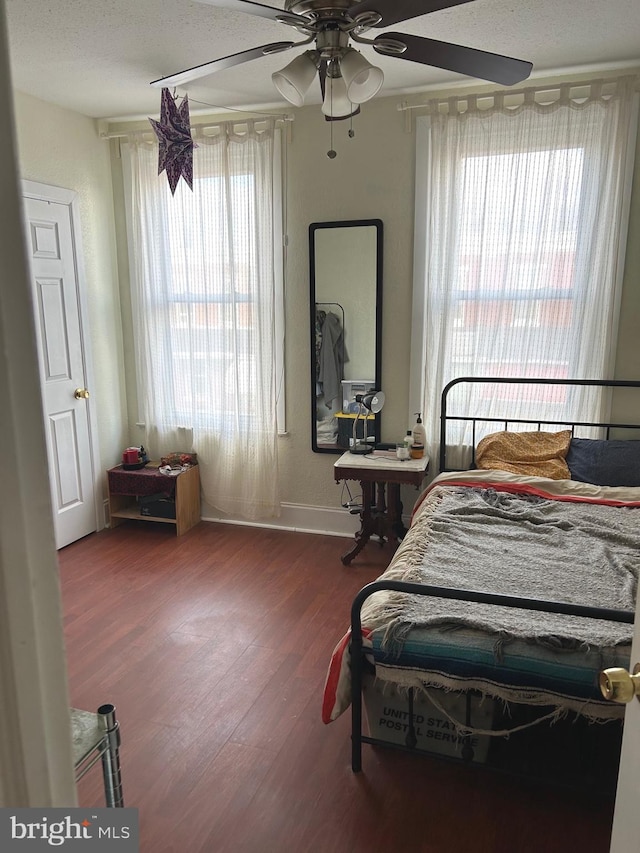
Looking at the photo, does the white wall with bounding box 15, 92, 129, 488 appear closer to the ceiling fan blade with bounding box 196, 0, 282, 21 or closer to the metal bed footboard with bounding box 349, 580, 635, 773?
the ceiling fan blade with bounding box 196, 0, 282, 21

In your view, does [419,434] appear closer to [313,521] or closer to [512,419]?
[512,419]

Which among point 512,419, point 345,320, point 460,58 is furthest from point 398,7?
point 512,419

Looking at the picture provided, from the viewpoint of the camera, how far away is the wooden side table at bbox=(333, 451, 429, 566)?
3.36 meters

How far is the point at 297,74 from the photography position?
6.04 ft

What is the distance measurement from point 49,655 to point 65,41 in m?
3.01

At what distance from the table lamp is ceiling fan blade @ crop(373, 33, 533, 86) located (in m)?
1.87

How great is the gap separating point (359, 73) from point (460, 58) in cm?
34

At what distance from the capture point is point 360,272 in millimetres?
3670

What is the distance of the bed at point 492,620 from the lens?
1679 mm

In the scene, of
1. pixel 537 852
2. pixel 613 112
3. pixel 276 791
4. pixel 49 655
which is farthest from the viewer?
pixel 613 112

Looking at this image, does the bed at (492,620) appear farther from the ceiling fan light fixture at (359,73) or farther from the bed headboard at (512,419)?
the ceiling fan light fixture at (359,73)

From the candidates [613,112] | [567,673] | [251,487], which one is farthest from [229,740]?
[613,112]

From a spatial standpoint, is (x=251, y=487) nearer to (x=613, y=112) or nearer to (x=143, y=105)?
(x=143, y=105)

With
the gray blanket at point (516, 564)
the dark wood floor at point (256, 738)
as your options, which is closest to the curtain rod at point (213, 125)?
the gray blanket at point (516, 564)
